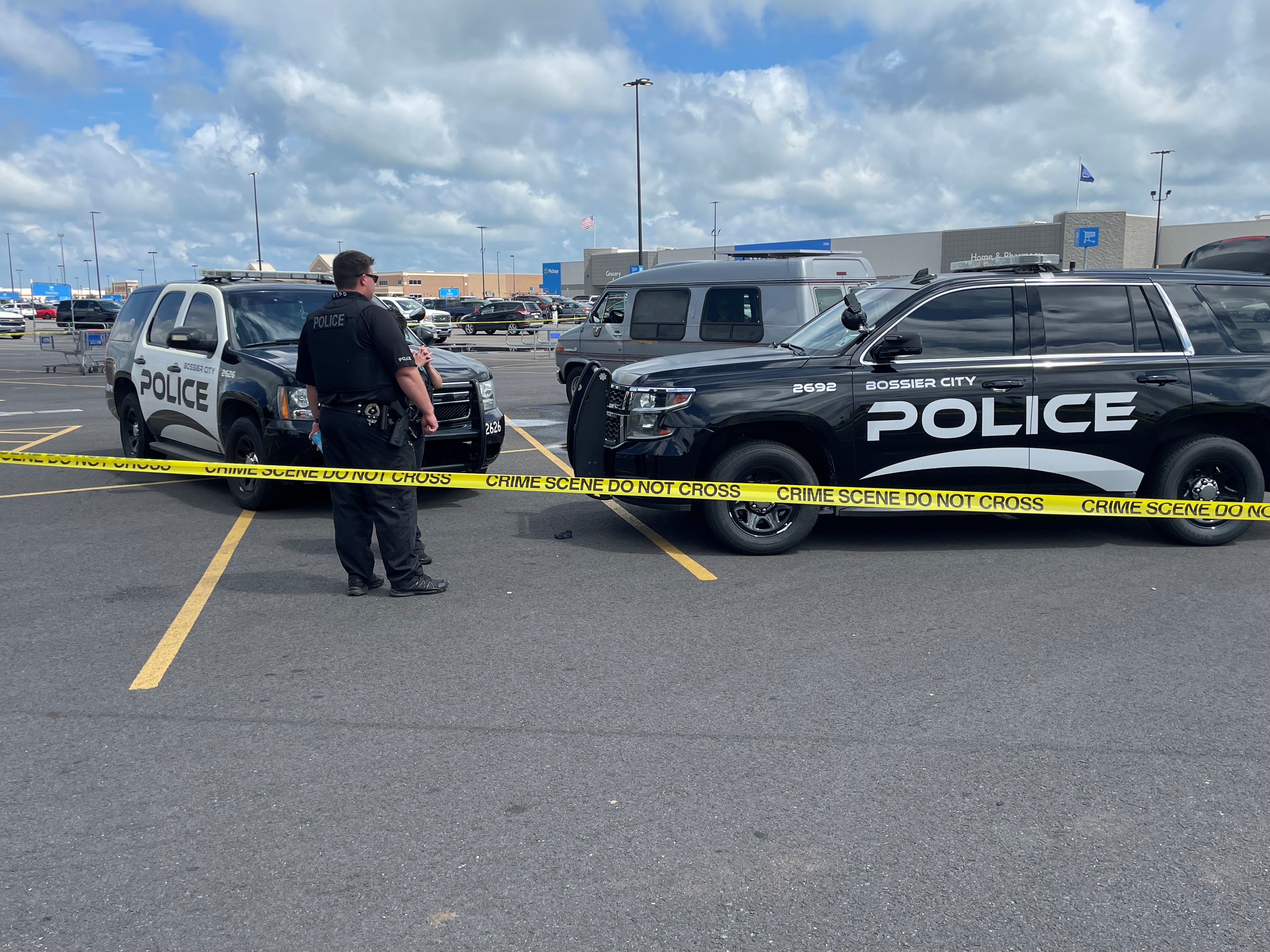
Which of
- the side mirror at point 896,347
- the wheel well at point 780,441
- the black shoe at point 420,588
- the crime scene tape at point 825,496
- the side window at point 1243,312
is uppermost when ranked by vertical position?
the side window at point 1243,312

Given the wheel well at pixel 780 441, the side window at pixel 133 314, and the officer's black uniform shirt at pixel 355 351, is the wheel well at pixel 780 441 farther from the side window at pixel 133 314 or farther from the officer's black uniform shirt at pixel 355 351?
the side window at pixel 133 314

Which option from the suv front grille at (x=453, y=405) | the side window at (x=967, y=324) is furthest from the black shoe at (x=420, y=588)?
the side window at (x=967, y=324)

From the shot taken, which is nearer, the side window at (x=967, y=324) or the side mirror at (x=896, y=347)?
the side mirror at (x=896, y=347)

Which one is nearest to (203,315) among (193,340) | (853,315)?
(193,340)

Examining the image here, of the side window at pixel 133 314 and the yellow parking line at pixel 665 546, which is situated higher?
the side window at pixel 133 314

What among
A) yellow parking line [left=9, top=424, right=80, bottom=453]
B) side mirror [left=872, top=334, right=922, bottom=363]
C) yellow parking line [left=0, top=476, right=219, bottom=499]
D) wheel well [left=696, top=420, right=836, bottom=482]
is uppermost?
side mirror [left=872, top=334, right=922, bottom=363]

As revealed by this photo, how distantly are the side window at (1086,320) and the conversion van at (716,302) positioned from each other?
15.5 feet

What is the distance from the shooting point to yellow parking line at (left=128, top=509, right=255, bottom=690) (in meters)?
4.90

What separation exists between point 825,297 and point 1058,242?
51945 mm

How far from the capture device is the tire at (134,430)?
413 inches

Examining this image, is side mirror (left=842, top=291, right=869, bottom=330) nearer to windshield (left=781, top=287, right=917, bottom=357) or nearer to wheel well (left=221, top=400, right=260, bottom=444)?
windshield (left=781, top=287, right=917, bottom=357)

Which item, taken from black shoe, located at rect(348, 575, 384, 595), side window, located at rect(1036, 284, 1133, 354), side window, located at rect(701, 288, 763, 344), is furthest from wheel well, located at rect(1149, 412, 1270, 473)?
side window, located at rect(701, 288, 763, 344)

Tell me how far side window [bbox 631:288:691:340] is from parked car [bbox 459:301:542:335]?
2607 cm

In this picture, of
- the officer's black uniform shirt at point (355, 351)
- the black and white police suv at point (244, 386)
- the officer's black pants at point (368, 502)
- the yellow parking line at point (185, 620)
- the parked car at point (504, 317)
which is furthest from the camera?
the parked car at point (504, 317)
